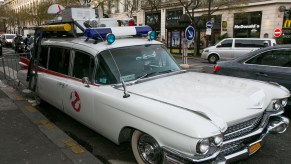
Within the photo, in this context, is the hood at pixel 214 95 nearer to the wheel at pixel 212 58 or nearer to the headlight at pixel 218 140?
the headlight at pixel 218 140

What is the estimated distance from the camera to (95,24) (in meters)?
5.16

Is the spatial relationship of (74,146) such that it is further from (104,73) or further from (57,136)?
(104,73)

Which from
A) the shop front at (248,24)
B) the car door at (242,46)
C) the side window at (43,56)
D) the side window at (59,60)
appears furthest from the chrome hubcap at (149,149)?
the shop front at (248,24)

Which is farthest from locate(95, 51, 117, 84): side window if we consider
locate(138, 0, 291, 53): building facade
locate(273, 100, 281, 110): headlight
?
locate(138, 0, 291, 53): building facade

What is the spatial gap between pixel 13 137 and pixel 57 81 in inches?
47.8

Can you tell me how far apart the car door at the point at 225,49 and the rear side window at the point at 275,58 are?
43.3 ft

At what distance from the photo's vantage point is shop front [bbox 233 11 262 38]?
24172 millimetres

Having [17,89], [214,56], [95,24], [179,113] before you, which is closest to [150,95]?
[179,113]

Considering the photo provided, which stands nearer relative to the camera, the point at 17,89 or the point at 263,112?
the point at 263,112

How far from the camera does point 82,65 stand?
15.2 feet

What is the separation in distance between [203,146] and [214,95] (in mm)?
865

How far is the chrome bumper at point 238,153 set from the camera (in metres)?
2.81

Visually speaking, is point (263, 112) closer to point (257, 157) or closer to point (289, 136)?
point (257, 157)

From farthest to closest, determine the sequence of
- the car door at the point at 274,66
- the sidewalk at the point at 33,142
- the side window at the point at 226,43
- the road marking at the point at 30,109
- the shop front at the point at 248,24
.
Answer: the shop front at the point at 248,24 < the side window at the point at 226,43 < the road marking at the point at 30,109 < the car door at the point at 274,66 < the sidewalk at the point at 33,142
